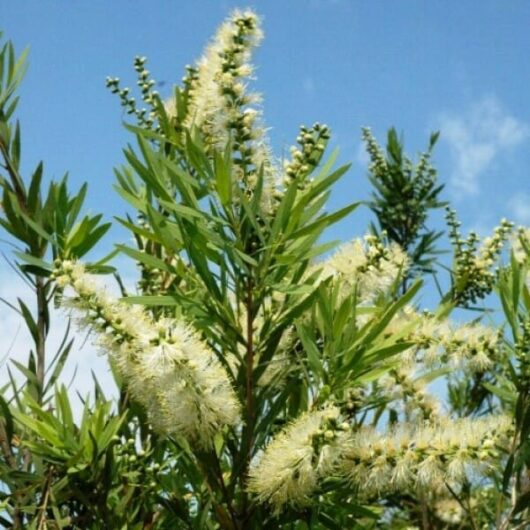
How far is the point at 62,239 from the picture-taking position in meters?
2.02

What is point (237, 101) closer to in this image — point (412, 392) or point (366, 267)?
point (366, 267)

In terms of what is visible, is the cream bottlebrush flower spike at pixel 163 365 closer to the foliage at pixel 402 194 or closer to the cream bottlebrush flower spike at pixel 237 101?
the cream bottlebrush flower spike at pixel 237 101

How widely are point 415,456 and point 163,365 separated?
44 centimetres

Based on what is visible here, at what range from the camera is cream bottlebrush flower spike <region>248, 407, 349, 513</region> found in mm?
1527

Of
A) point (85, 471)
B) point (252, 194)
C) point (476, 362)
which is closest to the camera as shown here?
point (252, 194)

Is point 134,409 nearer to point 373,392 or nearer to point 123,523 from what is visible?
point 123,523

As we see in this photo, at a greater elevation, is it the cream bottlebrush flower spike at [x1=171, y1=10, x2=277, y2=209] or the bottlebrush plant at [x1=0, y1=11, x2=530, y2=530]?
the cream bottlebrush flower spike at [x1=171, y1=10, x2=277, y2=209]

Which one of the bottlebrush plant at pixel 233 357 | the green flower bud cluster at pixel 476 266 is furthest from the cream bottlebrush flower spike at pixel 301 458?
the green flower bud cluster at pixel 476 266

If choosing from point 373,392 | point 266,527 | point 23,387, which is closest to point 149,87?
point 23,387

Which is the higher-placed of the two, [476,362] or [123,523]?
[476,362]

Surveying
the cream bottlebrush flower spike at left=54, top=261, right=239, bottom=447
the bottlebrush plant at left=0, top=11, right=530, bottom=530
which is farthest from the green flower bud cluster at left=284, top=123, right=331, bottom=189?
the cream bottlebrush flower spike at left=54, top=261, right=239, bottom=447

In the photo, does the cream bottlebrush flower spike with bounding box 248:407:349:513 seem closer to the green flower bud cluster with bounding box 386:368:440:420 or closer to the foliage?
the green flower bud cluster with bounding box 386:368:440:420

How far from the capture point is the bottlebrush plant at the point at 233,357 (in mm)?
1626

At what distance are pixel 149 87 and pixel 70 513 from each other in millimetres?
1012
